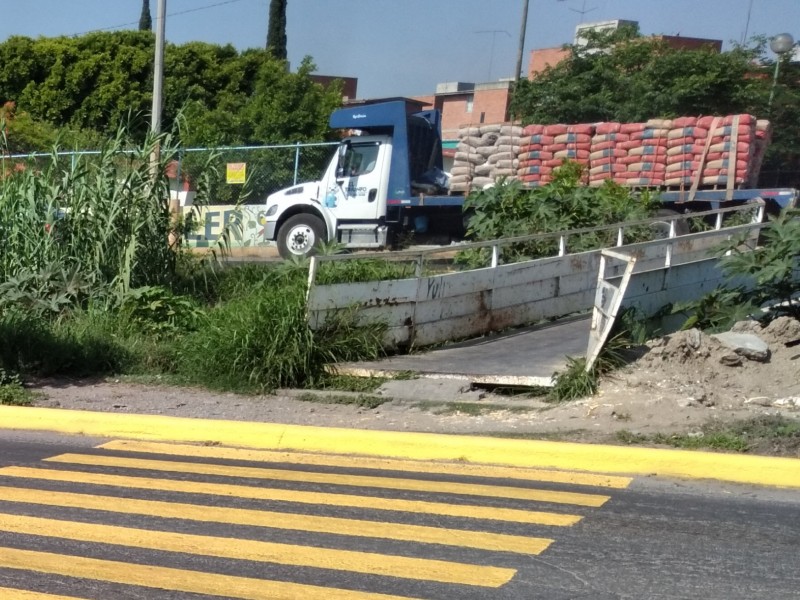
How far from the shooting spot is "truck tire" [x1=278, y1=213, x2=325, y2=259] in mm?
20078

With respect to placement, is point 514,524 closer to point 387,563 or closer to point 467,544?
point 467,544

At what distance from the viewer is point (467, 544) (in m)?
4.99

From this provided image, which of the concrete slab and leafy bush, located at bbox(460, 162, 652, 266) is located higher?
leafy bush, located at bbox(460, 162, 652, 266)

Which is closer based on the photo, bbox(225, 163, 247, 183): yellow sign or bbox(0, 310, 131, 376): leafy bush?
bbox(0, 310, 131, 376): leafy bush

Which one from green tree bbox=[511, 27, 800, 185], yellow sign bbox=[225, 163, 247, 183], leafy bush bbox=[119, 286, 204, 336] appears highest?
green tree bbox=[511, 27, 800, 185]

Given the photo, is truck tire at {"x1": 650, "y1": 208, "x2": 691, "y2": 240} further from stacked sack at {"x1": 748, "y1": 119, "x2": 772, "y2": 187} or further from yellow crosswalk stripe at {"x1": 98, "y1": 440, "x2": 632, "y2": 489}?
yellow crosswalk stripe at {"x1": 98, "y1": 440, "x2": 632, "y2": 489}

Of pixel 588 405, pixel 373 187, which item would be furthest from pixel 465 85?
pixel 588 405

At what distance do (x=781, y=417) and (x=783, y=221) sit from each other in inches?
116

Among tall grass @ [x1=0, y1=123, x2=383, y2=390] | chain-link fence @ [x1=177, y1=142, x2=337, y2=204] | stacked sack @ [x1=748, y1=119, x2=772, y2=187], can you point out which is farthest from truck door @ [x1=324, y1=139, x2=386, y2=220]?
stacked sack @ [x1=748, y1=119, x2=772, y2=187]

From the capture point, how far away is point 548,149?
724 inches

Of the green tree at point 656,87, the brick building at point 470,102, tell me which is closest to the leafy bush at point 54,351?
the green tree at point 656,87

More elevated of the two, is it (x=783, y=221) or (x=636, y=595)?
(x=783, y=221)

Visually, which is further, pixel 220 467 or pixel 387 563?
pixel 220 467

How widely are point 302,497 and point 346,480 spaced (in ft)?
1.64
